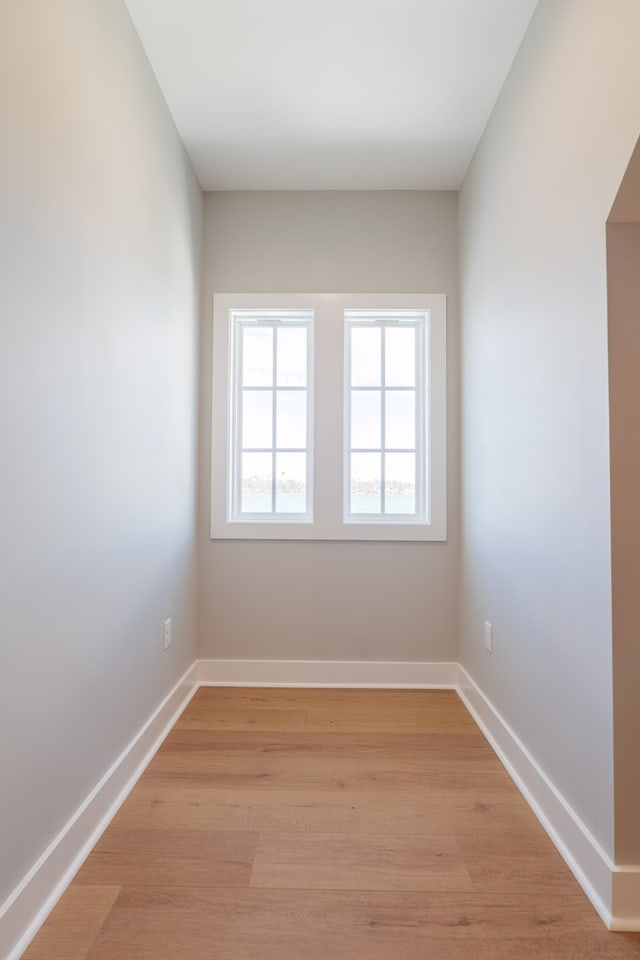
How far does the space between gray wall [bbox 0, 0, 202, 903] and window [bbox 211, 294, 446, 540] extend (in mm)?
653

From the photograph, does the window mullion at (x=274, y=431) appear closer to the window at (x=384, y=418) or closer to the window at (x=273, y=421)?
the window at (x=273, y=421)

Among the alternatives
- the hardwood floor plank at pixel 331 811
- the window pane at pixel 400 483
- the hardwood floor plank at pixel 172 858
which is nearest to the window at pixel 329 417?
the window pane at pixel 400 483

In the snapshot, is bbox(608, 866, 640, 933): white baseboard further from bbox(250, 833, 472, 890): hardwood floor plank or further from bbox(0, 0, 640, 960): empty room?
bbox(250, 833, 472, 890): hardwood floor plank

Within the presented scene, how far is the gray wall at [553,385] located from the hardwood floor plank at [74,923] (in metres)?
1.31

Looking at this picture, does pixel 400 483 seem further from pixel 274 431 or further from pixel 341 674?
pixel 341 674

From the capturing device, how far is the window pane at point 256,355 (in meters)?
2.98

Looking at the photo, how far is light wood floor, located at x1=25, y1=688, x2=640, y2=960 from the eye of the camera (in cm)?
123

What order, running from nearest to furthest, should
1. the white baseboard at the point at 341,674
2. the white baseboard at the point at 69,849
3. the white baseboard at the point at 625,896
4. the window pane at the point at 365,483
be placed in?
the white baseboard at the point at 69,849, the white baseboard at the point at 625,896, the white baseboard at the point at 341,674, the window pane at the point at 365,483

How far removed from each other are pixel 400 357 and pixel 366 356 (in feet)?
0.65

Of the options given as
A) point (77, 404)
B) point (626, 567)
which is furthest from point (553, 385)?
point (77, 404)

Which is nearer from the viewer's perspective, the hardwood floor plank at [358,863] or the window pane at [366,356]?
the hardwood floor plank at [358,863]

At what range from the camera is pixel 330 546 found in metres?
2.85

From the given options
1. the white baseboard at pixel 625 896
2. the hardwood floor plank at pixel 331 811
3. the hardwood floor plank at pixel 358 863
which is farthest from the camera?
the hardwood floor plank at pixel 331 811

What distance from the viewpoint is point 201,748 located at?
7.00 feet
